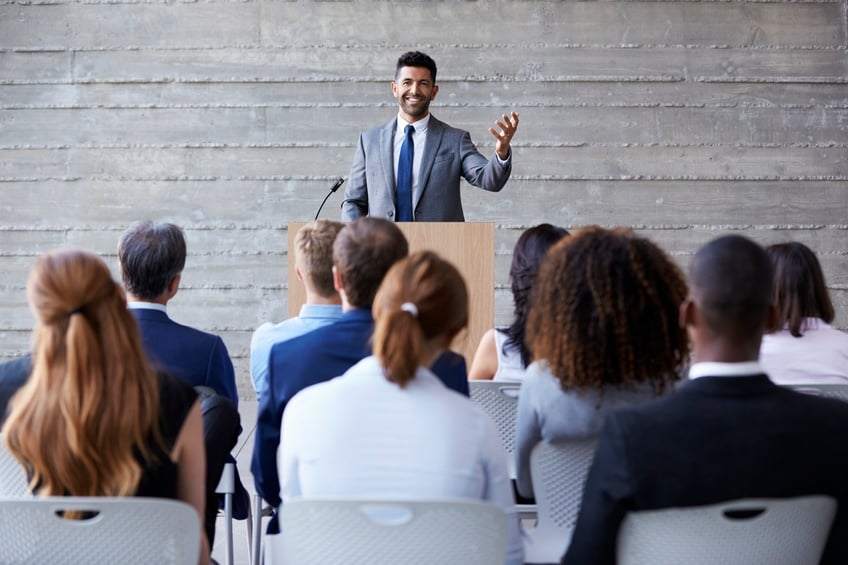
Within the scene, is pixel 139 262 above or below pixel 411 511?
above

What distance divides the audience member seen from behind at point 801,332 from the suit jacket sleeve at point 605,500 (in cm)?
122

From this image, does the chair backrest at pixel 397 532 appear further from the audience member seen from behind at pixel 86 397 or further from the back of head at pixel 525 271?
the back of head at pixel 525 271

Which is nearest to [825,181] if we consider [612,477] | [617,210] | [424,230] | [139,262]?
[617,210]

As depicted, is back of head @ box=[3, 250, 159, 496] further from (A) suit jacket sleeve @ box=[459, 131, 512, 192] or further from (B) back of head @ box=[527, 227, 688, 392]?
(A) suit jacket sleeve @ box=[459, 131, 512, 192]

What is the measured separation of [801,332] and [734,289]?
115 centimetres

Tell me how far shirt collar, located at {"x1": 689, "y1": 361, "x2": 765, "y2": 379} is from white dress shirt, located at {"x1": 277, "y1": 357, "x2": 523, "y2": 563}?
358mm

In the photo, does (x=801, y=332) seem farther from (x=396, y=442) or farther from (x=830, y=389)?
(x=396, y=442)

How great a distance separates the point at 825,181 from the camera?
19.6 feet

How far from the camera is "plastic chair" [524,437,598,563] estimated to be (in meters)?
1.86

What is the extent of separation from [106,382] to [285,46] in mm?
4495

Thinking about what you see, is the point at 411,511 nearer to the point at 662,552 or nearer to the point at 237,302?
the point at 662,552

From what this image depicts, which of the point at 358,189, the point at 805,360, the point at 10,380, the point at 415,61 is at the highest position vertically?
the point at 415,61

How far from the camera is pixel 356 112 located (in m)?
5.91

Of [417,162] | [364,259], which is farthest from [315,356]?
[417,162]
